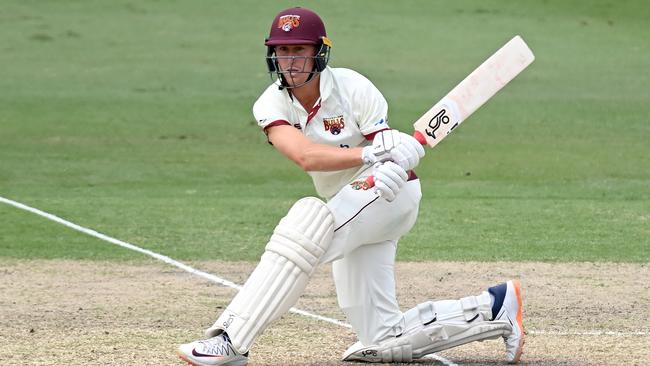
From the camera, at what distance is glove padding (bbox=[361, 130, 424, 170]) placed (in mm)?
→ 5855

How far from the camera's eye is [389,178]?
228 inches

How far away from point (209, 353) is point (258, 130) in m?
11.7

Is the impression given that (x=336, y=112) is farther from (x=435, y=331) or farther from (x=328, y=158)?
(x=435, y=331)

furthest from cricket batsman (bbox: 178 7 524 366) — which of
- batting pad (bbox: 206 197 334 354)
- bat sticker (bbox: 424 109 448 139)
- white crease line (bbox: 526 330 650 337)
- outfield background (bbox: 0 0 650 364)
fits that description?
outfield background (bbox: 0 0 650 364)

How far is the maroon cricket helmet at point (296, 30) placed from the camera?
20.3 ft

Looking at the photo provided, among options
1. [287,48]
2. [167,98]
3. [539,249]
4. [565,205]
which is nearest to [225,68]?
[167,98]

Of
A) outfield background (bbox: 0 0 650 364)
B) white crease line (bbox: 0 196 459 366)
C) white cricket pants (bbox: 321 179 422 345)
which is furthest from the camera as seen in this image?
outfield background (bbox: 0 0 650 364)

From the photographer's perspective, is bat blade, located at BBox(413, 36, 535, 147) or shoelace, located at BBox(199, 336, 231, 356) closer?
shoelace, located at BBox(199, 336, 231, 356)

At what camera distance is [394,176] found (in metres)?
5.78

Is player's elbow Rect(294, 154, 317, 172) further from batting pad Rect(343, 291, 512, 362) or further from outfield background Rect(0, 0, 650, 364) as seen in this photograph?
outfield background Rect(0, 0, 650, 364)

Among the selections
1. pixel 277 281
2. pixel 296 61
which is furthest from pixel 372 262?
pixel 296 61

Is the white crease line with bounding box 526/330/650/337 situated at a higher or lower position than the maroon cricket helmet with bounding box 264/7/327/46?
lower

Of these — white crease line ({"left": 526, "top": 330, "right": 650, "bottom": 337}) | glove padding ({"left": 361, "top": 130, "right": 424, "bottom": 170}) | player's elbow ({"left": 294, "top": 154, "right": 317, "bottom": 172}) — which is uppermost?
glove padding ({"left": 361, "top": 130, "right": 424, "bottom": 170})

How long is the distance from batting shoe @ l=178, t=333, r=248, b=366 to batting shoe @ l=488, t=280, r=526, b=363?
135cm
